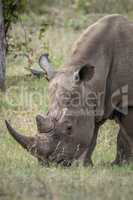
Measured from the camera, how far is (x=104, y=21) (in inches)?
392

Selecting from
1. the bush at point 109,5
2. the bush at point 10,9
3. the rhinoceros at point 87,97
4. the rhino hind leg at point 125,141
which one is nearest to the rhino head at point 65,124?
the rhinoceros at point 87,97

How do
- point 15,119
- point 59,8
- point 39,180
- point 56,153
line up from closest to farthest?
1. point 39,180
2. point 56,153
3. point 15,119
4. point 59,8

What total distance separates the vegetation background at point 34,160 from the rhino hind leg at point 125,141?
21cm

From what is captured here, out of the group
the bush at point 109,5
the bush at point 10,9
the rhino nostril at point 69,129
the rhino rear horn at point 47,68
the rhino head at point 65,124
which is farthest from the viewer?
the bush at point 109,5

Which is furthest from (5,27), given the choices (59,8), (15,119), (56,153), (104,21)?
(59,8)

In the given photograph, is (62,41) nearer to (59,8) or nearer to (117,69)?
(59,8)

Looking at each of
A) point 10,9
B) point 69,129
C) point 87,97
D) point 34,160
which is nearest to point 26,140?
point 34,160

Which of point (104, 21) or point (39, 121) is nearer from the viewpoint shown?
point (39, 121)

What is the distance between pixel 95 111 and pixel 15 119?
10.6 ft

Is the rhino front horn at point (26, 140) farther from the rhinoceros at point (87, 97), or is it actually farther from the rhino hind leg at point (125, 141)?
the rhino hind leg at point (125, 141)

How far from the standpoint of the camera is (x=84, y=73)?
9.31 metres

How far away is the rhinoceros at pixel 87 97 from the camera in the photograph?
916 cm

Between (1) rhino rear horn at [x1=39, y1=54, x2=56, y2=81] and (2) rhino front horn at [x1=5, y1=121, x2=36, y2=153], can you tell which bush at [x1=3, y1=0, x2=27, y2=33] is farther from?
(2) rhino front horn at [x1=5, y1=121, x2=36, y2=153]

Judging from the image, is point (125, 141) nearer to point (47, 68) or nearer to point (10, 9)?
point (47, 68)
